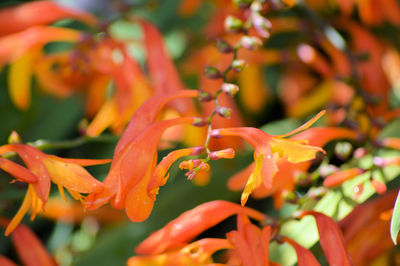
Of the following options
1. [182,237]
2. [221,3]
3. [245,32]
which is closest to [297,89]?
[221,3]

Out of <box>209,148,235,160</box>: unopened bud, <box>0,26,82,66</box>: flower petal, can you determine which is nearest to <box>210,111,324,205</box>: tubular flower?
<box>209,148,235,160</box>: unopened bud

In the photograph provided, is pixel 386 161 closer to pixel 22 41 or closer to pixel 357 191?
pixel 357 191

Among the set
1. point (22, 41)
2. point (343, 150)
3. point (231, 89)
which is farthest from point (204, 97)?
point (22, 41)

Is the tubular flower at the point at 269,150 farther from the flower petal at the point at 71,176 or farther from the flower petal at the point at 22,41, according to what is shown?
the flower petal at the point at 22,41

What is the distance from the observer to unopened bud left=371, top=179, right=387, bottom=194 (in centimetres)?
35

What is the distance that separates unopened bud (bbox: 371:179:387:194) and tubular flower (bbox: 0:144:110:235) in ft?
0.57

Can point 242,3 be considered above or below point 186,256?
above

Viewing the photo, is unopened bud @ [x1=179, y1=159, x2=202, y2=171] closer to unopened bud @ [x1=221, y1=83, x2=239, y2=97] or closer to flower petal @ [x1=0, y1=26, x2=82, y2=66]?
unopened bud @ [x1=221, y1=83, x2=239, y2=97]

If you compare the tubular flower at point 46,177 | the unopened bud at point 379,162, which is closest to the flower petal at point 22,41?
the tubular flower at point 46,177

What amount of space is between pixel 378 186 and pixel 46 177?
0.21 m

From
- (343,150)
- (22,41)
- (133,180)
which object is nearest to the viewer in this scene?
(133,180)

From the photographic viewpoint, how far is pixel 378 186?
0.35m

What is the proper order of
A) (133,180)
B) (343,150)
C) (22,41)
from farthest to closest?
(22,41), (343,150), (133,180)

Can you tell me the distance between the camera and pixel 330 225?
12.9 inches
